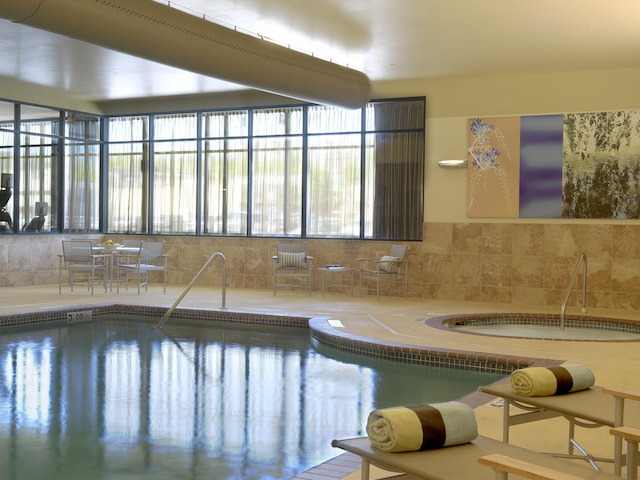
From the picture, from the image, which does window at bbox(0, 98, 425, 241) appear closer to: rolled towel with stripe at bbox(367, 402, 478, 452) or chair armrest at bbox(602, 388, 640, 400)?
chair armrest at bbox(602, 388, 640, 400)

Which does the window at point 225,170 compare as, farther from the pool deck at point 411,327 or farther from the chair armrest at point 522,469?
the chair armrest at point 522,469

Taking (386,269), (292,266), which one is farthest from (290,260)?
(386,269)

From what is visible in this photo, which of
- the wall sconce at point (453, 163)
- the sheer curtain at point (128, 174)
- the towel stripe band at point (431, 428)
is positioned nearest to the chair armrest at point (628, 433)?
the towel stripe band at point (431, 428)

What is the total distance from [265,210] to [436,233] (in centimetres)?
313

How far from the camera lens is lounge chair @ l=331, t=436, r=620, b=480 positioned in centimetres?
272

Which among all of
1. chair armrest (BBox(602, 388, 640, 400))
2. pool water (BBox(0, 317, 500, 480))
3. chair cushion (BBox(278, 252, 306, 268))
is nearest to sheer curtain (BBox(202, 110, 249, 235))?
chair cushion (BBox(278, 252, 306, 268))

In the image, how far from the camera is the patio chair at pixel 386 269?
38.6 ft

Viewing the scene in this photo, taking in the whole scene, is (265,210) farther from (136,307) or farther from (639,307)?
(639,307)

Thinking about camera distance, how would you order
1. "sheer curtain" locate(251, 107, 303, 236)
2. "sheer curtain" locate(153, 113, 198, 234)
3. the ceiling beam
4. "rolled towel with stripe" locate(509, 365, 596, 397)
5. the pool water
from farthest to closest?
"sheer curtain" locate(153, 113, 198, 234)
"sheer curtain" locate(251, 107, 303, 236)
the ceiling beam
the pool water
"rolled towel with stripe" locate(509, 365, 596, 397)

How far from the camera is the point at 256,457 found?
448 centimetres

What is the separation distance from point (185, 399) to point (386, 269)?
6.16 m

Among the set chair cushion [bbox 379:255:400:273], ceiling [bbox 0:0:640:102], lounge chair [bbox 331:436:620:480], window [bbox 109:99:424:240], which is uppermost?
ceiling [bbox 0:0:640:102]

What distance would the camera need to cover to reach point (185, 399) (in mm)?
5988

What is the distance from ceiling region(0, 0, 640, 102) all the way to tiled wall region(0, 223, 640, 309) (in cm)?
237
